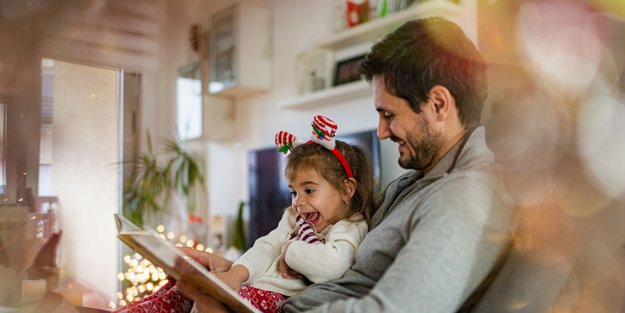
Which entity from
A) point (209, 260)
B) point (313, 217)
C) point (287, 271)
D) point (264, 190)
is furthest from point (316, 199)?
point (264, 190)

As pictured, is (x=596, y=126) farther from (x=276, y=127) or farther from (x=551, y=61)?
(x=276, y=127)

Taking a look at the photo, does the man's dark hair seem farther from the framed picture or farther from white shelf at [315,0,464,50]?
the framed picture

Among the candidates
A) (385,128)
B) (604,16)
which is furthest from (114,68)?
(604,16)

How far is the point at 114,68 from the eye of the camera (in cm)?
225

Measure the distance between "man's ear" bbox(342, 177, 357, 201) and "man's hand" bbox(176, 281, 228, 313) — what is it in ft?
1.11

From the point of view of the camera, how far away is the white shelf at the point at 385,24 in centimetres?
144

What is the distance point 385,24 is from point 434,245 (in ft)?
3.94

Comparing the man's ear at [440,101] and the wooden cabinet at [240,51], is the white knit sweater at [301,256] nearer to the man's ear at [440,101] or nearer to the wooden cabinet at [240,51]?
the man's ear at [440,101]

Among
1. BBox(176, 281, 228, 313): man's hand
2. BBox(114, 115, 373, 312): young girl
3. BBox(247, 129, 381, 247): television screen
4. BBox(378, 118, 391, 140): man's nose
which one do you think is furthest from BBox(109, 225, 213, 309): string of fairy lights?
BBox(378, 118, 391, 140): man's nose

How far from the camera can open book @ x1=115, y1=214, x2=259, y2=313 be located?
30.2 inches

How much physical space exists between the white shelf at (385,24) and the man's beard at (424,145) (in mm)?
589

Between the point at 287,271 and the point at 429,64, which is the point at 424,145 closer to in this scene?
the point at 429,64

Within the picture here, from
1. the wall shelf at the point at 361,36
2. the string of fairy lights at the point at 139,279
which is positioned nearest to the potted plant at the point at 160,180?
the string of fairy lights at the point at 139,279

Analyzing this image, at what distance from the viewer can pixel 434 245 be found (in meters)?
0.75
